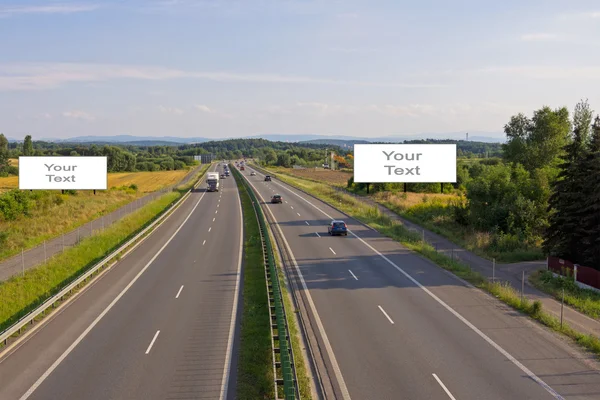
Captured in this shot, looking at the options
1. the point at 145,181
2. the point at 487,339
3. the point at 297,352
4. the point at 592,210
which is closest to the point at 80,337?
the point at 297,352

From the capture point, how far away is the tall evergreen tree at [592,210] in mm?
29031

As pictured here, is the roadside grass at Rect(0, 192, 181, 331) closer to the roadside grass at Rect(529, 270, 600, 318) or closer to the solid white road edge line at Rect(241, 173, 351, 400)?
the solid white road edge line at Rect(241, 173, 351, 400)

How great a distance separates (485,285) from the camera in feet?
89.8

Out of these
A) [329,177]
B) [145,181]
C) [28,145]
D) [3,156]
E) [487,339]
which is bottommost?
[487,339]

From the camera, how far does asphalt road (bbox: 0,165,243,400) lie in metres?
14.9

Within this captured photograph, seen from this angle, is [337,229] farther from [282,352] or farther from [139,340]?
[282,352]

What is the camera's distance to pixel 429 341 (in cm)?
1888

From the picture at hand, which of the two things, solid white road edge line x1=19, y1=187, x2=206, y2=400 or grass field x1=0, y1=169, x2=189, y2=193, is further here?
grass field x1=0, y1=169, x2=189, y2=193

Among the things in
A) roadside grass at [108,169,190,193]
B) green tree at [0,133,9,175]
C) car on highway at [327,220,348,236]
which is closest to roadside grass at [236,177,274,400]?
car on highway at [327,220,348,236]

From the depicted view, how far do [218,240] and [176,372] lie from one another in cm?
2555

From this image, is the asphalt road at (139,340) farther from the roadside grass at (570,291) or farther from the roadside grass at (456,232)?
the roadside grass at (456,232)

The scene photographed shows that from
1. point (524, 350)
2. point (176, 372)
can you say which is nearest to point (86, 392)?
point (176, 372)

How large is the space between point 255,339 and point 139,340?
13.2ft

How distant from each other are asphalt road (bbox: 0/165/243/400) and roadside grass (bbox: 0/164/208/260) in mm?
12074
